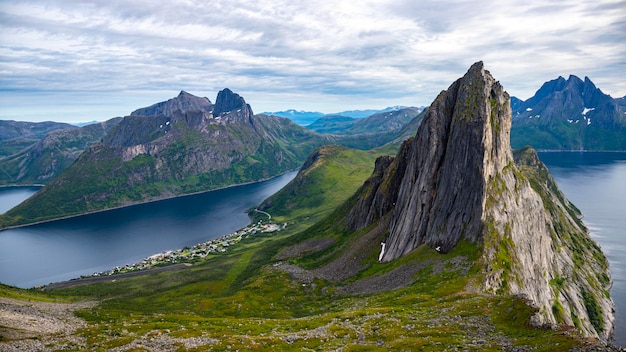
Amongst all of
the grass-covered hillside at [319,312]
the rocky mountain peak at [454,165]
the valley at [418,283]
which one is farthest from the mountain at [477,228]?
the grass-covered hillside at [319,312]

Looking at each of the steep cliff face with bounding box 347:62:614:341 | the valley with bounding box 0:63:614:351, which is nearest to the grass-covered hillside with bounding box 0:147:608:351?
the valley with bounding box 0:63:614:351

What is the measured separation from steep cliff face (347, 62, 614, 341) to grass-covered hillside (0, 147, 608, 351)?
812cm

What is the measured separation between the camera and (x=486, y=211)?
4518 inches

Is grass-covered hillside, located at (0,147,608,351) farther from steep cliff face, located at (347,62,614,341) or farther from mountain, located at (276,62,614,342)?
steep cliff face, located at (347,62,614,341)

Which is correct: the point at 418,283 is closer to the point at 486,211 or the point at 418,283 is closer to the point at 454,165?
the point at 486,211

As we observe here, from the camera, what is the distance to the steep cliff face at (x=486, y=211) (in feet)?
365

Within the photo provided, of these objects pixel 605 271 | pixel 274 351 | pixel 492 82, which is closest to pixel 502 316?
pixel 274 351

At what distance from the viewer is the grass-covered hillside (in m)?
61.2

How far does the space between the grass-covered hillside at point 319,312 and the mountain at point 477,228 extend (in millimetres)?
1594

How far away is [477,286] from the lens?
93.1m

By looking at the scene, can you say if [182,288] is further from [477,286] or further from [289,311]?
[477,286]

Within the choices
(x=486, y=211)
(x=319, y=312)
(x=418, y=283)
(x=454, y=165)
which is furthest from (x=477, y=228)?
(x=319, y=312)

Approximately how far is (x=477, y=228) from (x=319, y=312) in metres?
50.0

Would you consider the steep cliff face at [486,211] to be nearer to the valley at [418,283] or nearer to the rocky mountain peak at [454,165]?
the rocky mountain peak at [454,165]
